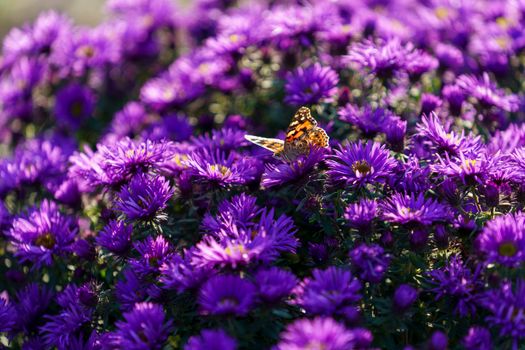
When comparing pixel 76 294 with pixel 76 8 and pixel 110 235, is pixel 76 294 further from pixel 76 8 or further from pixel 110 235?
pixel 76 8

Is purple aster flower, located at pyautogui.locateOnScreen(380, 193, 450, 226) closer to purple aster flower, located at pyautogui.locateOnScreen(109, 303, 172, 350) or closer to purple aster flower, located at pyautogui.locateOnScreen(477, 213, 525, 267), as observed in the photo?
purple aster flower, located at pyautogui.locateOnScreen(477, 213, 525, 267)

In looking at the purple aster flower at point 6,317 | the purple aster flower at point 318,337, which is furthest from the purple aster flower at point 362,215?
the purple aster flower at point 6,317

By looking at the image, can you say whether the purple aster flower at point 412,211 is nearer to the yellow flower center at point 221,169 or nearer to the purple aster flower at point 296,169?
the purple aster flower at point 296,169

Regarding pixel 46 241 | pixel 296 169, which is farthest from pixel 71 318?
pixel 296 169

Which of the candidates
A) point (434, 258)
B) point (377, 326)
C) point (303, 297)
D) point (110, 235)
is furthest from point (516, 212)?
point (110, 235)

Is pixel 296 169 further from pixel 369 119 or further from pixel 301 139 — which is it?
pixel 369 119

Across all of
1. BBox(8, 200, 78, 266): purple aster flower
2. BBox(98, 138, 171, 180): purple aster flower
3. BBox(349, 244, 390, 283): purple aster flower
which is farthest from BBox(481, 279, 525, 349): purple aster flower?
BBox(8, 200, 78, 266): purple aster flower

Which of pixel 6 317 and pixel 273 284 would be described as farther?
pixel 6 317

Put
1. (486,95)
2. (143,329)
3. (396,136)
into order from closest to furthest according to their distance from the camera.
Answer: (143,329) < (396,136) < (486,95)
